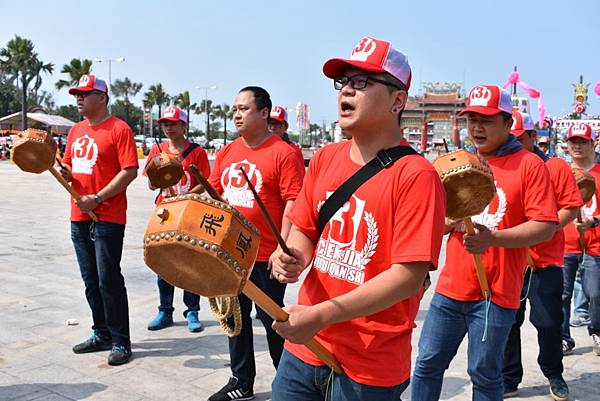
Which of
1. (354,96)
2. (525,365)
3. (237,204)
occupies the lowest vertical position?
(525,365)

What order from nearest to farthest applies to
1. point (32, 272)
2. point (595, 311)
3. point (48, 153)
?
point (48, 153) → point (595, 311) → point (32, 272)

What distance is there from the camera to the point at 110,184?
4.75 meters

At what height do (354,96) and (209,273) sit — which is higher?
(354,96)

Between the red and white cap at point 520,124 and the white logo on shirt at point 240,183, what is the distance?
189 cm

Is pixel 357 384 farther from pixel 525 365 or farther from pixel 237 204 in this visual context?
pixel 525 365

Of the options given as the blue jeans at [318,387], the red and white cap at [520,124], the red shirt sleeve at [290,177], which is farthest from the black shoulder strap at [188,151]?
the blue jeans at [318,387]

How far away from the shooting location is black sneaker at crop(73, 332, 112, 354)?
16.3 ft

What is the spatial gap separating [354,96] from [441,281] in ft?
5.47

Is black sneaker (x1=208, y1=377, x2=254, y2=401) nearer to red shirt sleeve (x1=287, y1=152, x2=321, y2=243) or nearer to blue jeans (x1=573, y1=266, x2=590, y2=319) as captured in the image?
red shirt sleeve (x1=287, y1=152, x2=321, y2=243)

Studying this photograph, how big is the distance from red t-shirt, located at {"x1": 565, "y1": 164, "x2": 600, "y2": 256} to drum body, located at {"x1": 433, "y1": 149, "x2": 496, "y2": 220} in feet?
10.2

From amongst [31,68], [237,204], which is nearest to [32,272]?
[237,204]

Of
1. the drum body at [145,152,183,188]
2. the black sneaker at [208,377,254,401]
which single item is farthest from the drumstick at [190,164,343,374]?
the drum body at [145,152,183,188]

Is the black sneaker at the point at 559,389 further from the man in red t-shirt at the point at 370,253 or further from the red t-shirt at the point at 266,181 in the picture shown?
the man in red t-shirt at the point at 370,253

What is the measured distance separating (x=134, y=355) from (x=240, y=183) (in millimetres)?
1797
